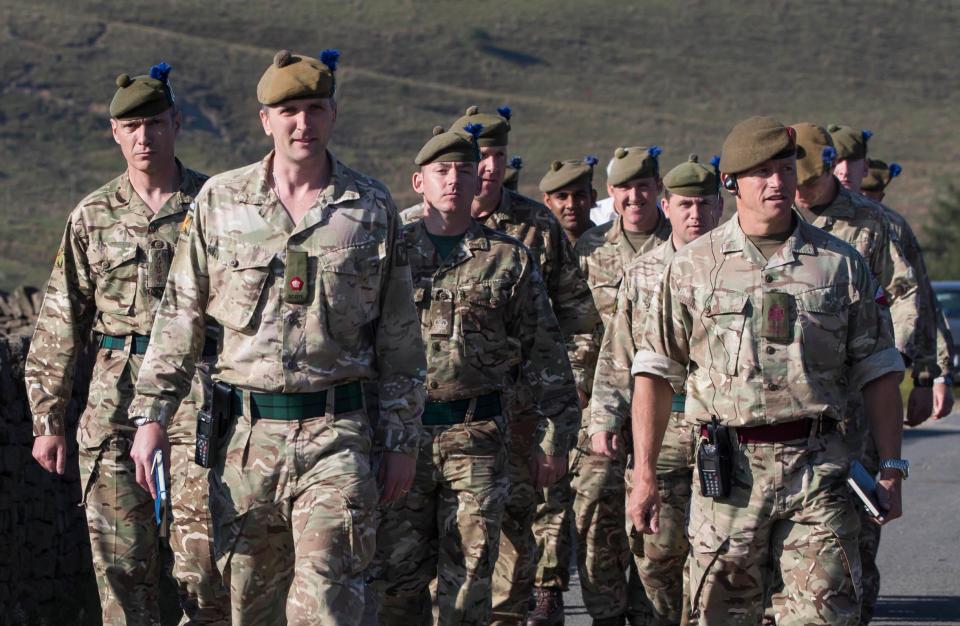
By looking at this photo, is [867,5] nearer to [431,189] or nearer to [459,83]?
[459,83]

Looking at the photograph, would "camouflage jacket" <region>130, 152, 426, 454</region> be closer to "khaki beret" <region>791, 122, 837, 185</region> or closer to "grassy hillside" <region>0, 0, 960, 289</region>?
"khaki beret" <region>791, 122, 837, 185</region>

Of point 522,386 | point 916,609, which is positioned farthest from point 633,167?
point 916,609

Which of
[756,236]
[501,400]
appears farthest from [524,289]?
[756,236]

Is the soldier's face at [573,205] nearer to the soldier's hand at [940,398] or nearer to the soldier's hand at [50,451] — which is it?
the soldier's hand at [940,398]

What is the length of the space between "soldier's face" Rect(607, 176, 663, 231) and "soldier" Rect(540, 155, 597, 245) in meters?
1.14

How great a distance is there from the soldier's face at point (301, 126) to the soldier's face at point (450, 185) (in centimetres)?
183

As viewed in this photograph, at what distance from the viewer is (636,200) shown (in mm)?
9852

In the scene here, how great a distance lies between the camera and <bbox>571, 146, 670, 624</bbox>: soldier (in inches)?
354

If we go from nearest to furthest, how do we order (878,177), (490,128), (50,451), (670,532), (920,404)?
(50,451) < (670,532) < (490,128) < (920,404) < (878,177)

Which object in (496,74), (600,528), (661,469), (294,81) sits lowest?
(600,528)

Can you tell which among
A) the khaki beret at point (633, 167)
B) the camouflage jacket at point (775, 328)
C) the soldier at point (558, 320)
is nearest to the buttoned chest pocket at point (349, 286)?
the camouflage jacket at point (775, 328)

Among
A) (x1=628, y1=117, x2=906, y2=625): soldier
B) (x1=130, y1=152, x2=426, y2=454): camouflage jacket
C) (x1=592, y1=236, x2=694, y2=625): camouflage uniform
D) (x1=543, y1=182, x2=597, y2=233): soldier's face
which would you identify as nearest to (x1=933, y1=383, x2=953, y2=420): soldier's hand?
(x1=592, y1=236, x2=694, y2=625): camouflage uniform

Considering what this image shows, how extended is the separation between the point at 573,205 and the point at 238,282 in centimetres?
546

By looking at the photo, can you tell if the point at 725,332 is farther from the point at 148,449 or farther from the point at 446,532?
the point at 148,449
